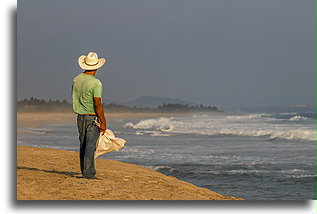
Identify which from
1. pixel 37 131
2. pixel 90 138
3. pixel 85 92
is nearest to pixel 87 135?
pixel 90 138

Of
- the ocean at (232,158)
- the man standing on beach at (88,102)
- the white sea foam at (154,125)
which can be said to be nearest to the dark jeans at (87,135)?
the man standing on beach at (88,102)

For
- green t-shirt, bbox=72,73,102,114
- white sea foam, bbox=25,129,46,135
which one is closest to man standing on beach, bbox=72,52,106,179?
green t-shirt, bbox=72,73,102,114

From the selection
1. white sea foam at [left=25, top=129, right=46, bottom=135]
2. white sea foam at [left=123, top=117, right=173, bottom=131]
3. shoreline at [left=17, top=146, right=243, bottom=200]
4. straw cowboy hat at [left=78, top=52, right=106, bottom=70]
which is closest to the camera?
shoreline at [left=17, top=146, right=243, bottom=200]

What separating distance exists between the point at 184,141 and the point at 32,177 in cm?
1225

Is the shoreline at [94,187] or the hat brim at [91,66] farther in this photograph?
the hat brim at [91,66]

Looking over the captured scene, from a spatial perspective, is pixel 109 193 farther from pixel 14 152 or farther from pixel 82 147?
pixel 14 152

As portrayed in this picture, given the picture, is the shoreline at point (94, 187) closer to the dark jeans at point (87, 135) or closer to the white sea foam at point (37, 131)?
the dark jeans at point (87, 135)

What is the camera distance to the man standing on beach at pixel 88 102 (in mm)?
6031

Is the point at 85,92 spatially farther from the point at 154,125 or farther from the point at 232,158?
the point at 154,125

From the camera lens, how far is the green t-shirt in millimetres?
6020

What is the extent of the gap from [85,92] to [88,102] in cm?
13

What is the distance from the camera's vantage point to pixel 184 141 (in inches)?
741

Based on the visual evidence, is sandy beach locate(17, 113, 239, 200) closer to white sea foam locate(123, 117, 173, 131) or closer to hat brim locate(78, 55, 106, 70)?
hat brim locate(78, 55, 106, 70)

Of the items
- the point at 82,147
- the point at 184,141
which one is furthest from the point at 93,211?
the point at 184,141
